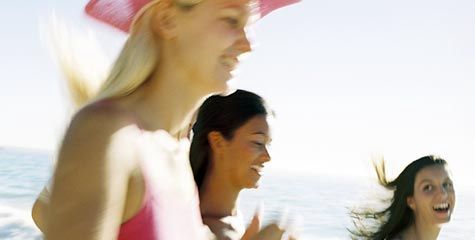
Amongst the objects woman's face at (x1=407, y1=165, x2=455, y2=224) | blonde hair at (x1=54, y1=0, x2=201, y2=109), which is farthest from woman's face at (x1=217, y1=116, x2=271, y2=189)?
woman's face at (x1=407, y1=165, x2=455, y2=224)

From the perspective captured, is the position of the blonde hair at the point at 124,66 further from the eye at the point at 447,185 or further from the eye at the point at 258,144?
the eye at the point at 447,185

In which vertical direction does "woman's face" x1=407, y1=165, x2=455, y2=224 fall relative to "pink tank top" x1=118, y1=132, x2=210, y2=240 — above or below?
below

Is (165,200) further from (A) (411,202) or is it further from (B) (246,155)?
(A) (411,202)

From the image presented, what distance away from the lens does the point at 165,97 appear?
1.38 metres

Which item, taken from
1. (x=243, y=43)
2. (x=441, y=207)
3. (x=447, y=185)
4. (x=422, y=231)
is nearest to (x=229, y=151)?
(x=243, y=43)

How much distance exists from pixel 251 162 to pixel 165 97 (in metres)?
1.46

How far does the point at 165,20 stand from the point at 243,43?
0.17m

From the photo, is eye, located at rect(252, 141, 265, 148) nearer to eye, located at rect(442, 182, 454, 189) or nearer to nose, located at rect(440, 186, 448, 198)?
nose, located at rect(440, 186, 448, 198)

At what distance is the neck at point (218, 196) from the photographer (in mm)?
2721

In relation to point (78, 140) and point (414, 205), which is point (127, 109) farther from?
point (414, 205)

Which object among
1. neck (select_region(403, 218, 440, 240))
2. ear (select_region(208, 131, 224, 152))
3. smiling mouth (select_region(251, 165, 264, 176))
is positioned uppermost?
ear (select_region(208, 131, 224, 152))

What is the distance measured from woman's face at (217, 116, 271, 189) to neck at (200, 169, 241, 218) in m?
0.03

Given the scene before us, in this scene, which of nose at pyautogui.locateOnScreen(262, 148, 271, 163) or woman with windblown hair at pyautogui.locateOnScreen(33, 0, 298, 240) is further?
nose at pyautogui.locateOnScreen(262, 148, 271, 163)

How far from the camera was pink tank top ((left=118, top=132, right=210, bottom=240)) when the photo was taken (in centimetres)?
120
